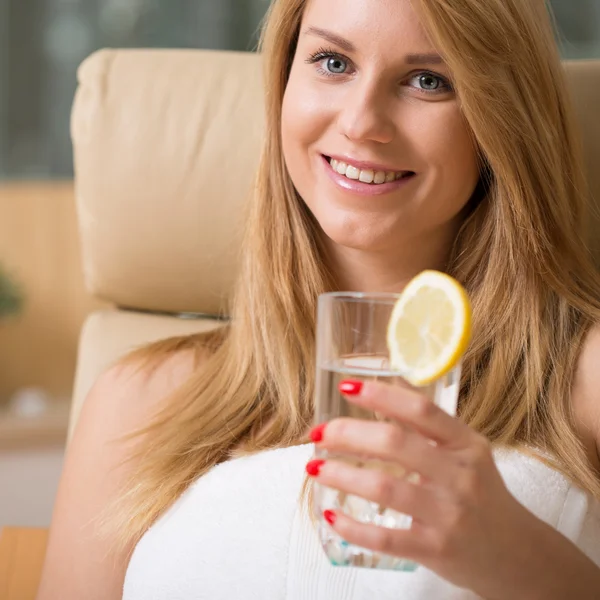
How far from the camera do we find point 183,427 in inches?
53.0

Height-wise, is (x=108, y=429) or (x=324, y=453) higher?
(x=324, y=453)

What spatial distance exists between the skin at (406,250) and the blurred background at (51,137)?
2187 millimetres

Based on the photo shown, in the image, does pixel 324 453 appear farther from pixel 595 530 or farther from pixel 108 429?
pixel 108 429

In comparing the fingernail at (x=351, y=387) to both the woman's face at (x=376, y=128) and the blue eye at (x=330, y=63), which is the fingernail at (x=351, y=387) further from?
the blue eye at (x=330, y=63)

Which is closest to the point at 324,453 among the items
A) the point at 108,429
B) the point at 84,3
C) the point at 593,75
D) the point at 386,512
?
the point at 386,512

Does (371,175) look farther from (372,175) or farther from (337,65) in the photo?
(337,65)

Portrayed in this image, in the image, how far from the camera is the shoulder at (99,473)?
4.37 ft

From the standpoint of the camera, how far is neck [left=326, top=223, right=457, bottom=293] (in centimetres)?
134

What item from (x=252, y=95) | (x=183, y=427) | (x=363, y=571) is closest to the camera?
(x=363, y=571)

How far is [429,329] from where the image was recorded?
Result: 77 centimetres

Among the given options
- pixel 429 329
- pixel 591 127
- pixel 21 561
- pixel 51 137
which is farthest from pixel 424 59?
pixel 51 137

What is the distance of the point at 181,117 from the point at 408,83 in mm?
552

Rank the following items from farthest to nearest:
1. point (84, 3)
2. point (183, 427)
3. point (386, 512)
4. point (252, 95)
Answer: point (84, 3)
point (252, 95)
point (183, 427)
point (386, 512)

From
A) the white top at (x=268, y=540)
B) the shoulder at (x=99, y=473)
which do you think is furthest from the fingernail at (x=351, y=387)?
the shoulder at (x=99, y=473)
